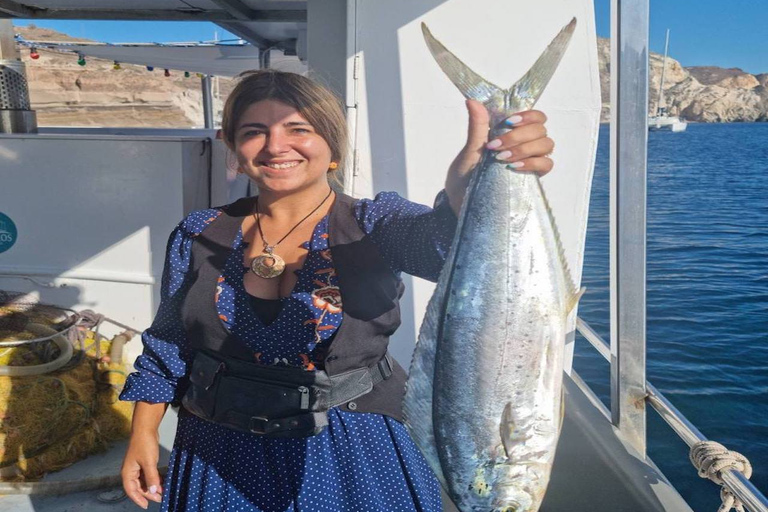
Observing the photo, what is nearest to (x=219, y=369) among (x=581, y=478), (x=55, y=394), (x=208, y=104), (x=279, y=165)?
(x=279, y=165)

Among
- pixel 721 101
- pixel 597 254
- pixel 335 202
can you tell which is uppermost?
pixel 721 101

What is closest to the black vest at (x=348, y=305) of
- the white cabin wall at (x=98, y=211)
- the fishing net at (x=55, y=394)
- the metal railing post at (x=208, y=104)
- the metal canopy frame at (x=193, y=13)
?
the fishing net at (x=55, y=394)

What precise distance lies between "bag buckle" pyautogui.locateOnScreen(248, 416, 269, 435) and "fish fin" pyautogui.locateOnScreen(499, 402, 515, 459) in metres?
0.56

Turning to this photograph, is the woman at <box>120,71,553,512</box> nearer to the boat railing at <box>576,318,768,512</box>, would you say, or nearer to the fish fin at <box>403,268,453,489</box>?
the fish fin at <box>403,268,453,489</box>

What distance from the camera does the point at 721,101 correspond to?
294 ft

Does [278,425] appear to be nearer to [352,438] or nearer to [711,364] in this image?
[352,438]

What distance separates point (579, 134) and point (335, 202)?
141 cm

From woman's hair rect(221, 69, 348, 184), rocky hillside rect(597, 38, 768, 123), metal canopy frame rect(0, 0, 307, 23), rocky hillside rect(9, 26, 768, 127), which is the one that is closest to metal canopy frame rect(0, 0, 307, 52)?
metal canopy frame rect(0, 0, 307, 23)

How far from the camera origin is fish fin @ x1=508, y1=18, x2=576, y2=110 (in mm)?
1094

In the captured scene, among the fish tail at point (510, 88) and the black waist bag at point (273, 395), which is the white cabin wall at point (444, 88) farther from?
the fish tail at point (510, 88)

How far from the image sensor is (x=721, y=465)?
1.66m

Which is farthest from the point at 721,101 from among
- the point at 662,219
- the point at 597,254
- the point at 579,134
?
the point at 579,134

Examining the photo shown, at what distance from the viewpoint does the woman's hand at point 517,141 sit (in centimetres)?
105

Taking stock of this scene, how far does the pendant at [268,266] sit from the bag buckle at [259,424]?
33 cm
